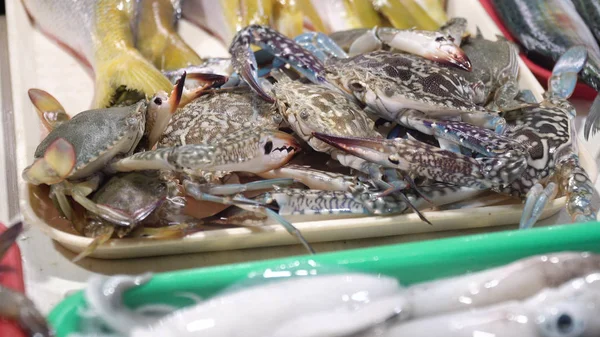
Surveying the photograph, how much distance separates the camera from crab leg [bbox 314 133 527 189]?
1364 mm

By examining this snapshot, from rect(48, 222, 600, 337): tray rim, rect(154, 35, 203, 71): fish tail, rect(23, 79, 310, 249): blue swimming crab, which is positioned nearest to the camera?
rect(48, 222, 600, 337): tray rim

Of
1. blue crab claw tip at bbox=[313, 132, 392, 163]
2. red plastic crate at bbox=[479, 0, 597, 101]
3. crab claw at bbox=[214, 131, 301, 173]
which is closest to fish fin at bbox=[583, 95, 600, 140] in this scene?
red plastic crate at bbox=[479, 0, 597, 101]

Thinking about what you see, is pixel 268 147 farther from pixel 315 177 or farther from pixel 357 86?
pixel 357 86

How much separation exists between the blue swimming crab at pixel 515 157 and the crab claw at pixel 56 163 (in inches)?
21.9

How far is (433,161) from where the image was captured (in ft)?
4.50

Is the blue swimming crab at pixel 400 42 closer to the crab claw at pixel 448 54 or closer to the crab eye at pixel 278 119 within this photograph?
the crab claw at pixel 448 54

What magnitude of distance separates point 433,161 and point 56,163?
0.84 m

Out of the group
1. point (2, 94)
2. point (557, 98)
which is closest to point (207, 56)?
point (2, 94)

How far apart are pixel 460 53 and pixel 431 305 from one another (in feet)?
2.85

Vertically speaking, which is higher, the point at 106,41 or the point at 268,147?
the point at 106,41

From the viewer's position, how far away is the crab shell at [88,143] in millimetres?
1250

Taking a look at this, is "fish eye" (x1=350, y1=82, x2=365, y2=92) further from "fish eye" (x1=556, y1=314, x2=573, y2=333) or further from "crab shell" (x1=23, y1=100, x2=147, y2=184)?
"fish eye" (x1=556, y1=314, x2=573, y2=333)

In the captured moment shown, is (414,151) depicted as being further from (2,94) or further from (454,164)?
(2,94)

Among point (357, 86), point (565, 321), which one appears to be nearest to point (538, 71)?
point (357, 86)
